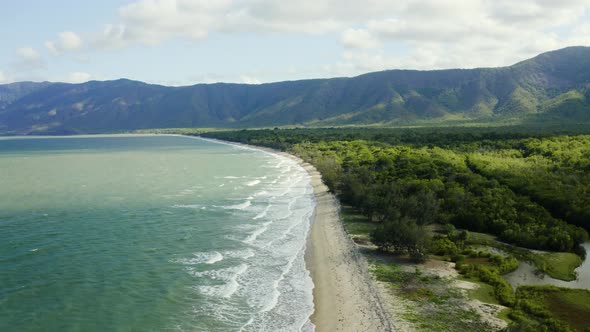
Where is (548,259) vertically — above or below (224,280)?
above

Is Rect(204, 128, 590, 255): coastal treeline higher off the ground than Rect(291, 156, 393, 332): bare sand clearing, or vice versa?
Rect(204, 128, 590, 255): coastal treeline

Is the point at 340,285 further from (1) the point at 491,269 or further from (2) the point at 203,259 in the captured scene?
(2) the point at 203,259

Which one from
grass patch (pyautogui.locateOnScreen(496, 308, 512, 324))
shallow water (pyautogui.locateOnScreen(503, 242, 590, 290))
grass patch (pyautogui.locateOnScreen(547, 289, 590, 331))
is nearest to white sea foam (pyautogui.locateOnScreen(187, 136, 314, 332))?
grass patch (pyautogui.locateOnScreen(496, 308, 512, 324))

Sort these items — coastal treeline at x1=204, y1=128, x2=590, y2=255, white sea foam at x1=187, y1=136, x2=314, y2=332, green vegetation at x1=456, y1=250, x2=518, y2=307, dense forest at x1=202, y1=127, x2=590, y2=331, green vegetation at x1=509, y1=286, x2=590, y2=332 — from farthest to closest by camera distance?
coastal treeline at x1=204, y1=128, x2=590, y2=255 → dense forest at x1=202, y1=127, x2=590, y2=331 → green vegetation at x1=456, y1=250, x2=518, y2=307 → white sea foam at x1=187, y1=136, x2=314, y2=332 → green vegetation at x1=509, y1=286, x2=590, y2=332

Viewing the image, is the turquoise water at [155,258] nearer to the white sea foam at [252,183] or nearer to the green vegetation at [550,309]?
the white sea foam at [252,183]

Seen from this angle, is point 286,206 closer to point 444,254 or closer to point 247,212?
point 247,212

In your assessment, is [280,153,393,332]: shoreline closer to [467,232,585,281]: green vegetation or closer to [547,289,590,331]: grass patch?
[547,289,590,331]: grass patch

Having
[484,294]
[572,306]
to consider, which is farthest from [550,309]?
[484,294]
